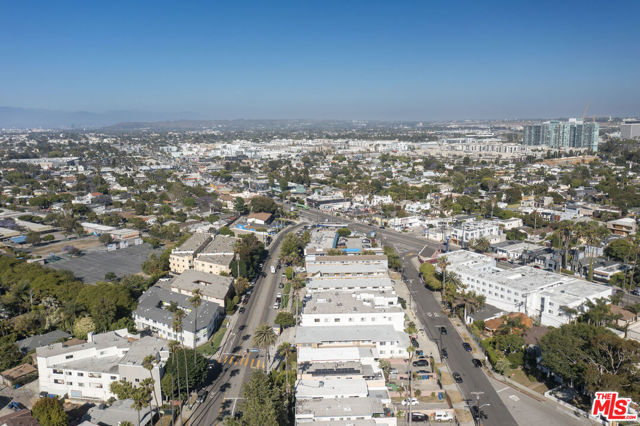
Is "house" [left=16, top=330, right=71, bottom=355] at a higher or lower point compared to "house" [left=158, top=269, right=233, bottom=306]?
lower

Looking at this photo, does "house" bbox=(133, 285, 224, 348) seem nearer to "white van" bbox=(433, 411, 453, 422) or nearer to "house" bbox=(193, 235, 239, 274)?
"house" bbox=(193, 235, 239, 274)

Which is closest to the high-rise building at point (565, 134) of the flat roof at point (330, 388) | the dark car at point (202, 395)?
the flat roof at point (330, 388)

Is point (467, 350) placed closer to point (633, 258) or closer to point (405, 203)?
point (633, 258)

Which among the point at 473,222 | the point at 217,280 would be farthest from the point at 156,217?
the point at 473,222

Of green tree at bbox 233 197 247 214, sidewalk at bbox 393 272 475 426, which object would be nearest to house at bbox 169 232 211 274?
sidewalk at bbox 393 272 475 426

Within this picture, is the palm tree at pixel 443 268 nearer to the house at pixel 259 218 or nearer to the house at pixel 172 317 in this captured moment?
the house at pixel 172 317

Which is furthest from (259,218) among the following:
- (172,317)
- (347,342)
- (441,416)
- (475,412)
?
(475,412)
